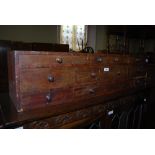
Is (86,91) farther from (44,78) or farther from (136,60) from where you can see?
(136,60)

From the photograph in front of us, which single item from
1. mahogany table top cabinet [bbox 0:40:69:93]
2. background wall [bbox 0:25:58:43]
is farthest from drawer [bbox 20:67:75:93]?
background wall [bbox 0:25:58:43]

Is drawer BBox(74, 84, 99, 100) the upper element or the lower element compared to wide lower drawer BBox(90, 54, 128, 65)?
lower

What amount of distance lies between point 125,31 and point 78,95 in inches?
132

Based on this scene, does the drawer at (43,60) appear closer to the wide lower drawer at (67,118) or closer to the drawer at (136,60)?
the wide lower drawer at (67,118)

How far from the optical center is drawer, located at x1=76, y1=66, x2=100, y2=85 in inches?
41.8

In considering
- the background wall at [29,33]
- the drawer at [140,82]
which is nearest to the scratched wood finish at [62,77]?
the drawer at [140,82]

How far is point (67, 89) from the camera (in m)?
1.02

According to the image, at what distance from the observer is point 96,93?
3.94 feet

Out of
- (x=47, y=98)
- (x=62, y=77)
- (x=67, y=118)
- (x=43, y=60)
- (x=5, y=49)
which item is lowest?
(x=67, y=118)

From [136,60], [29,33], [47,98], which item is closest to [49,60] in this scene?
[47,98]

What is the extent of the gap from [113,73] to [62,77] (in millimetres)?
504

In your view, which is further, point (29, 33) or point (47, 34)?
point (47, 34)

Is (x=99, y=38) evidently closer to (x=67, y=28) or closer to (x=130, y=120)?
(x=67, y=28)

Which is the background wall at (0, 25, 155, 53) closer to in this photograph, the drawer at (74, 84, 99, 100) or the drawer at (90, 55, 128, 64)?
the drawer at (90, 55, 128, 64)
